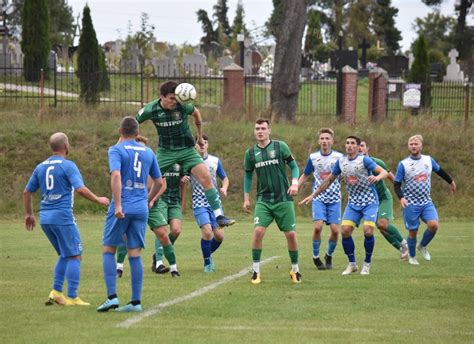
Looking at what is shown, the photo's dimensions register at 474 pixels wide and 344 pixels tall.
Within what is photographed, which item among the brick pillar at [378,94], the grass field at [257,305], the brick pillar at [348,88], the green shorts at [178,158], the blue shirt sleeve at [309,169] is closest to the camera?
the grass field at [257,305]

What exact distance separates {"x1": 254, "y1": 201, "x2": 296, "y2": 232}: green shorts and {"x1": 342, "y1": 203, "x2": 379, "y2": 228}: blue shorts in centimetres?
195

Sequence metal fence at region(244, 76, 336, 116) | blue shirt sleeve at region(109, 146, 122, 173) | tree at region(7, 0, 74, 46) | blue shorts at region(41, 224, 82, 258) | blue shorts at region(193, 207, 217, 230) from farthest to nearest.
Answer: tree at region(7, 0, 74, 46)
metal fence at region(244, 76, 336, 116)
blue shorts at region(193, 207, 217, 230)
blue shorts at region(41, 224, 82, 258)
blue shirt sleeve at region(109, 146, 122, 173)

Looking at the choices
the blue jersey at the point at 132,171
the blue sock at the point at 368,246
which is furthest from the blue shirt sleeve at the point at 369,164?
the blue jersey at the point at 132,171

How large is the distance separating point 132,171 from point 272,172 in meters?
3.32

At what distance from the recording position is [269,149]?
13.6 m

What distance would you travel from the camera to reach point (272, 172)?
1355 centimetres

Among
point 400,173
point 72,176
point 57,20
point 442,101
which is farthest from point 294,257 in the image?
point 57,20

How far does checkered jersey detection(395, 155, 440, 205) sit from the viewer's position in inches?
658

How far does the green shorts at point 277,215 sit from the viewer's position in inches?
531

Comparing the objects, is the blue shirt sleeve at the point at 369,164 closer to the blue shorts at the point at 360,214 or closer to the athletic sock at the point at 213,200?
the blue shorts at the point at 360,214

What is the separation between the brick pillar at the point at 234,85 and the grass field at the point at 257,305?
18476 millimetres

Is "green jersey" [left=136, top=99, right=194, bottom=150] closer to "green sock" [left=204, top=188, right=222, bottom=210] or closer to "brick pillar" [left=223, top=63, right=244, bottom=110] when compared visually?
"green sock" [left=204, top=188, right=222, bottom=210]

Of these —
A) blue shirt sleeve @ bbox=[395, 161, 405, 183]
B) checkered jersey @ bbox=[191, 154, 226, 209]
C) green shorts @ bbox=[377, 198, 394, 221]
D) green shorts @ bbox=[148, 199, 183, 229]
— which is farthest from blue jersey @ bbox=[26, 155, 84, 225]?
blue shirt sleeve @ bbox=[395, 161, 405, 183]

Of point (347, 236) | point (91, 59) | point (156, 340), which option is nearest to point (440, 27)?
point (91, 59)
